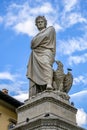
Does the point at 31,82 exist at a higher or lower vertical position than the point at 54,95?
higher

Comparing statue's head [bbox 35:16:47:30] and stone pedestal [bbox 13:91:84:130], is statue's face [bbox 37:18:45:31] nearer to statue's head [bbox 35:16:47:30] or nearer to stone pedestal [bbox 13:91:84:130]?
statue's head [bbox 35:16:47:30]

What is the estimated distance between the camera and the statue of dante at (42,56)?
15195mm

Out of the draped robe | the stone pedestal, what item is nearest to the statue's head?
the draped robe

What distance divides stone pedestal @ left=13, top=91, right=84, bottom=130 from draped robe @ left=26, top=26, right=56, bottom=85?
0.87 meters

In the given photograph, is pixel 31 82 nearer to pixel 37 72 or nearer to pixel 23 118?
pixel 37 72

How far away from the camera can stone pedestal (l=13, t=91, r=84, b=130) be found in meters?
13.5

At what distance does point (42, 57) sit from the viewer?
15.7m

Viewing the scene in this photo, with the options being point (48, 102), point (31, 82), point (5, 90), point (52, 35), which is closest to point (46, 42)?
point (52, 35)

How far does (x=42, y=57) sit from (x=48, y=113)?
9.07 ft

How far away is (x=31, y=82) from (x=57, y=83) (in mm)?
1078

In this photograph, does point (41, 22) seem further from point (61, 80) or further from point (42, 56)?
point (61, 80)

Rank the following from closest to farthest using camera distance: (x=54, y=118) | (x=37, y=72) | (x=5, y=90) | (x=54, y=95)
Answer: (x=54, y=118) → (x=54, y=95) → (x=37, y=72) → (x=5, y=90)

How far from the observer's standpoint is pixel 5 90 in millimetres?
31844

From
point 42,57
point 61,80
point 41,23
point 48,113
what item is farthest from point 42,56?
point 48,113
